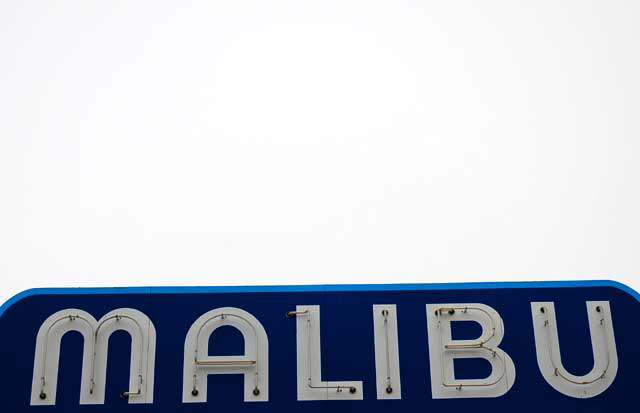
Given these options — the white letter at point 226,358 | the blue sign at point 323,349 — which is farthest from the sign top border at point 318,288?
the white letter at point 226,358

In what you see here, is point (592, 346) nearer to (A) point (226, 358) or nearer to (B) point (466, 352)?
(B) point (466, 352)

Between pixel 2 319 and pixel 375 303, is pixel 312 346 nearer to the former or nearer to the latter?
pixel 375 303

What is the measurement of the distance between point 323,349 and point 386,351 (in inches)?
42.2

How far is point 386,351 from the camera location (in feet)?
51.1

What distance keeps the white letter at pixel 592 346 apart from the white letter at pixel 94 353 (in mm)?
6643

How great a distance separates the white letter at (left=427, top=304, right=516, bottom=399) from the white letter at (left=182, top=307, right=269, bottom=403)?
→ 289 cm

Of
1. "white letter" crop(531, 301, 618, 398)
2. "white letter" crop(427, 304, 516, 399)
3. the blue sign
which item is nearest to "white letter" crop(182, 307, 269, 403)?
the blue sign

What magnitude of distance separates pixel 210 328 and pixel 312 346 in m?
1.75

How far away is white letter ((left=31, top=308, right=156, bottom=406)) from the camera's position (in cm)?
1507

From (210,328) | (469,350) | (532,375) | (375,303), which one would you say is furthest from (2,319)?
(532,375)

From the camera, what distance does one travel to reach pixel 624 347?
16.0 metres

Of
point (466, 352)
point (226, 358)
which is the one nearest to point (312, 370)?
point (226, 358)

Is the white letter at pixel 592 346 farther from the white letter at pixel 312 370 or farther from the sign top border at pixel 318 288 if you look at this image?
the white letter at pixel 312 370

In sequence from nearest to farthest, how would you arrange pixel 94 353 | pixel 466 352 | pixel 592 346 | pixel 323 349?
pixel 94 353, pixel 323 349, pixel 466 352, pixel 592 346
